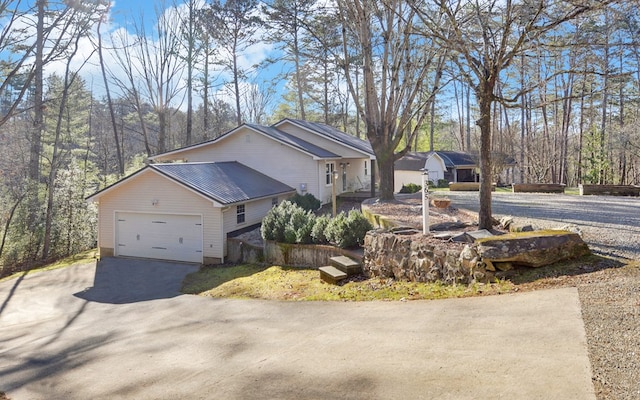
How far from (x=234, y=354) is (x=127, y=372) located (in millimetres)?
1473

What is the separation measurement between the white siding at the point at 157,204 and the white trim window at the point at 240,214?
1.41m

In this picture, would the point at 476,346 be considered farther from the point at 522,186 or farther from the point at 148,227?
the point at 522,186

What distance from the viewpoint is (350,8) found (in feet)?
48.6

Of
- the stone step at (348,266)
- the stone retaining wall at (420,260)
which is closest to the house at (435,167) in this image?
the stone step at (348,266)

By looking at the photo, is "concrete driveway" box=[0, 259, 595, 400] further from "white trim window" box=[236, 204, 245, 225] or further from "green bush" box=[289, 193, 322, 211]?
"green bush" box=[289, 193, 322, 211]

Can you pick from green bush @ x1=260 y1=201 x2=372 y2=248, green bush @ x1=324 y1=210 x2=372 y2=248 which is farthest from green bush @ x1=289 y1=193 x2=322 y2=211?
green bush @ x1=324 y1=210 x2=372 y2=248

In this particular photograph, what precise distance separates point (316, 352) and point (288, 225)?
7896mm

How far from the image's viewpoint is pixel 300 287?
10.2 metres

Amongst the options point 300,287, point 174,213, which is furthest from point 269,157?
point 300,287

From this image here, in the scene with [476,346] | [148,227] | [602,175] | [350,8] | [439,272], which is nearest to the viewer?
[476,346]

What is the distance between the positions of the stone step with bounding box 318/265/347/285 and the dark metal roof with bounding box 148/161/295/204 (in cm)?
599

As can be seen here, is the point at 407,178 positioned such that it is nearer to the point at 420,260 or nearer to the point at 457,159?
the point at 457,159

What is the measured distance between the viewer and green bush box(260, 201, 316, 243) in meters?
12.8

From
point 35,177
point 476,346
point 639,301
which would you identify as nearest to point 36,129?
point 35,177
